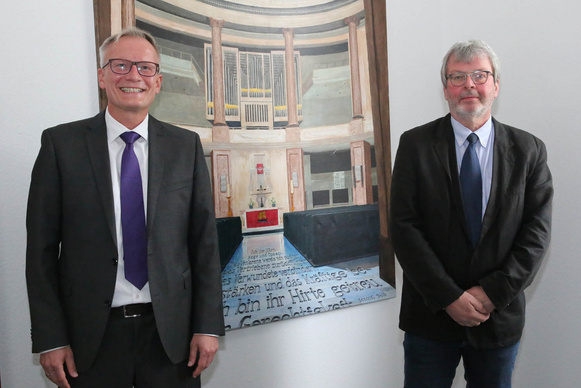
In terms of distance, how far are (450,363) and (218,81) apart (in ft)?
5.28

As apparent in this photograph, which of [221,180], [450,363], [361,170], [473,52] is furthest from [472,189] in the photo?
[221,180]

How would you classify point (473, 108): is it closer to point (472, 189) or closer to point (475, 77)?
point (475, 77)

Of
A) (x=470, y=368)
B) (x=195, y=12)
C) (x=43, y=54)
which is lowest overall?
(x=470, y=368)

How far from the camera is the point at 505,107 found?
2.37 meters

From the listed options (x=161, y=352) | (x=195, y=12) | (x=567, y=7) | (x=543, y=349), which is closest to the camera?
(x=161, y=352)

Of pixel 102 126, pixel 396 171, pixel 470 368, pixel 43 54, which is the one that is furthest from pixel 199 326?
pixel 43 54

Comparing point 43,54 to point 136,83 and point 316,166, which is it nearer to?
point 136,83

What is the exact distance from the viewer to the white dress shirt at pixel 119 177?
123 cm

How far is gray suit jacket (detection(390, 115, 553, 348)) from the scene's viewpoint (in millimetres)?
1396

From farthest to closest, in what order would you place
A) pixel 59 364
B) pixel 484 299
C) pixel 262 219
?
pixel 262 219 < pixel 484 299 < pixel 59 364

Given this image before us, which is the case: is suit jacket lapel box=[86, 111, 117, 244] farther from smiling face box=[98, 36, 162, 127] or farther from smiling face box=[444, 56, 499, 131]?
smiling face box=[444, 56, 499, 131]

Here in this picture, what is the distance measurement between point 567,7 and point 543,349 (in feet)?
6.27

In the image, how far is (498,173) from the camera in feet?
4.79

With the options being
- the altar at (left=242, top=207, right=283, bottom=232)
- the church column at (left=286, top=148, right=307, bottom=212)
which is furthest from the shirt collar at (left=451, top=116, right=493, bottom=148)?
the altar at (left=242, top=207, right=283, bottom=232)
